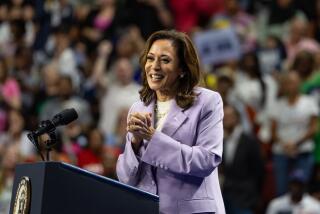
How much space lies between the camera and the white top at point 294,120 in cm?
985

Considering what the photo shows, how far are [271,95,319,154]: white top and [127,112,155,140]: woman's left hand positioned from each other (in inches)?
208

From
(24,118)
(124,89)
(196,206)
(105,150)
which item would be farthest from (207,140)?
(24,118)

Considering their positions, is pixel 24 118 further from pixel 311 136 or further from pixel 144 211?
pixel 144 211

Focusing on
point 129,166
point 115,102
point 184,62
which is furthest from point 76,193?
point 115,102

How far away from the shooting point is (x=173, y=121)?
4855mm

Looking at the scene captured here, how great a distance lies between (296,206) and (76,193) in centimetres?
511

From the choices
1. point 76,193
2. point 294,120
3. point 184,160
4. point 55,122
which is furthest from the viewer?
point 294,120

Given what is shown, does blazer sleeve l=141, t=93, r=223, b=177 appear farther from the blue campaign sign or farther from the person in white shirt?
the blue campaign sign

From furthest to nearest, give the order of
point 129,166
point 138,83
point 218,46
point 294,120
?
point 138,83 < point 218,46 < point 294,120 < point 129,166

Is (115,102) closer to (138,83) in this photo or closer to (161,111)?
(138,83)

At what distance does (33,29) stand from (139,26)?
196 centimetres

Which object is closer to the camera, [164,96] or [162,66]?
[162,66]

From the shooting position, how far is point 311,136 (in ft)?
32.3

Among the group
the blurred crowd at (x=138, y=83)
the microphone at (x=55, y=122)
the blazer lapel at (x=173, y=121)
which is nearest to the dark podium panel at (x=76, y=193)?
the microphone at (x=55, y=122)
